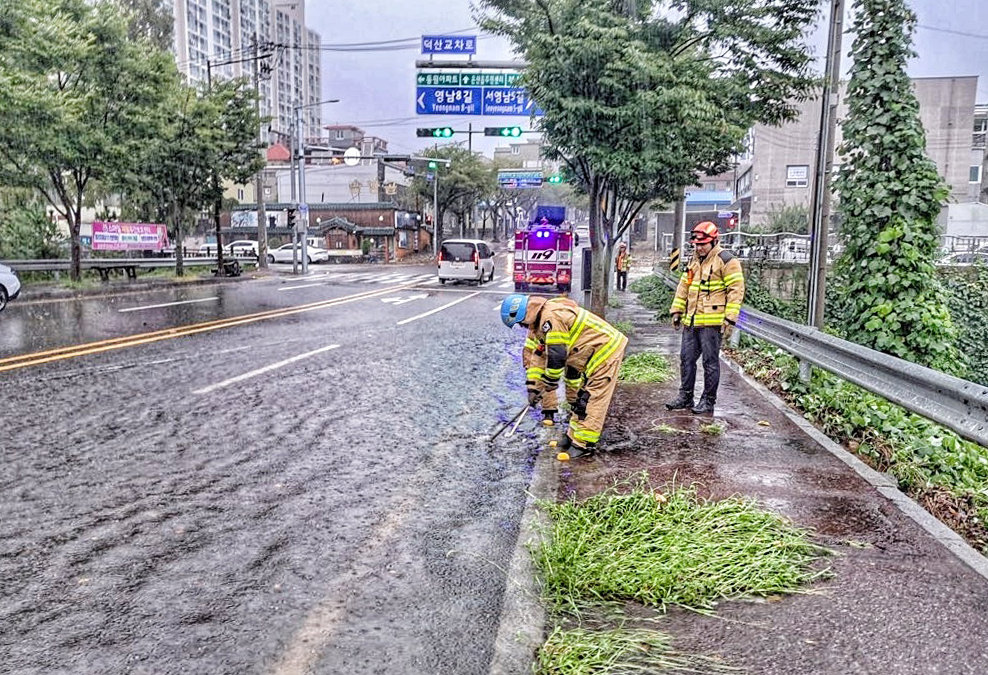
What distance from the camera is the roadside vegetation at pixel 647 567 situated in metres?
2.92

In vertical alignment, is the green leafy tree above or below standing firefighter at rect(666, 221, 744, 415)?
above

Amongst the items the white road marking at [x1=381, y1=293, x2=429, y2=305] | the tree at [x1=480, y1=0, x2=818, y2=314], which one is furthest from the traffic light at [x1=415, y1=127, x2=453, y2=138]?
the tree at [x1=480, y1=0, x2=818, y2=314]

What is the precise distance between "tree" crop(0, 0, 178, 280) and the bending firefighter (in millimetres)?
16773

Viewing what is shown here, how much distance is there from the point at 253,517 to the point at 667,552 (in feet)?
8.25

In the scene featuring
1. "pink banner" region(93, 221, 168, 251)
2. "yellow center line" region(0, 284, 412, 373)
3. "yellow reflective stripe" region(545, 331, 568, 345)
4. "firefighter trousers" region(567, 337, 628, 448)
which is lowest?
"yellow center line" region(0, 284, 412, 373)

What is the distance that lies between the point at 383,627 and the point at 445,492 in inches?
72.3

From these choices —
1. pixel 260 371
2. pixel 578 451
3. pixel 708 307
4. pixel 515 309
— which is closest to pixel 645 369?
pixel 708 307

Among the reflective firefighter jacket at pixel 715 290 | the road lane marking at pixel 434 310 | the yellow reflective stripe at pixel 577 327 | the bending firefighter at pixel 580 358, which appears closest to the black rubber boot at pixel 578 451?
the bending firefighter at pixel 580 358

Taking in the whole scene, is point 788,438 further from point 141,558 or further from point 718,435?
point 141,558

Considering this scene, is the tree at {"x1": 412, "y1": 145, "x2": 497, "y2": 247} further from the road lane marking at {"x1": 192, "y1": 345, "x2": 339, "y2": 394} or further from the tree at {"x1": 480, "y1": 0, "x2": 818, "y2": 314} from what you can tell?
the road lane marking at {"x1": 192, "y1": 345, "x2": 339, "y2": 394}

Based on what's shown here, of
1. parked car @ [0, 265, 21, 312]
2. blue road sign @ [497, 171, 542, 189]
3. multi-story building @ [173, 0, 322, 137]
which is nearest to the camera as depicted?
parked car @ [0, 265, 21, 312]

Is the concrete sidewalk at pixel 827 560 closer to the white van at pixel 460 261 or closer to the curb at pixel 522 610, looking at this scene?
the curb at pixel 522 610

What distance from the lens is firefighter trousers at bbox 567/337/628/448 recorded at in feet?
18.9

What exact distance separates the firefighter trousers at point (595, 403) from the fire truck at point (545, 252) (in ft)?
63.3
